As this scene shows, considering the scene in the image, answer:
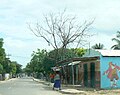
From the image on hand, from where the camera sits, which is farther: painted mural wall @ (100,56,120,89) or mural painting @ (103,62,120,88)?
mural painting @ (103,62,120,88)

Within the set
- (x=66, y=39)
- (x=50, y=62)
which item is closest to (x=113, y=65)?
(x=66, y=39)

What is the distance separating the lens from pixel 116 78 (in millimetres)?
35125

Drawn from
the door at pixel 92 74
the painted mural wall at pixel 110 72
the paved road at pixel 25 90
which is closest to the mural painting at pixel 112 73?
A: the painted mural wall at pixel 110 72

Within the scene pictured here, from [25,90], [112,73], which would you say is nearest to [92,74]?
[112,73]

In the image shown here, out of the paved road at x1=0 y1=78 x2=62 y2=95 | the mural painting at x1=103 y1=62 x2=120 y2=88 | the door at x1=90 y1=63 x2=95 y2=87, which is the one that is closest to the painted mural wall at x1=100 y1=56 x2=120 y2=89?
the mural painting at x1=103 y1=62 x2=120 y2=88

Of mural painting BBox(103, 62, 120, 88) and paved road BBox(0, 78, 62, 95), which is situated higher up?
mural painting BBox(103, 62, 120, 88)

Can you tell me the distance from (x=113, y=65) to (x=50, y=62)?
42.3 m

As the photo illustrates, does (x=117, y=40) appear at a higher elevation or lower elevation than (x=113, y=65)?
higher

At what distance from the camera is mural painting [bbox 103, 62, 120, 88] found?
3475 centimetres

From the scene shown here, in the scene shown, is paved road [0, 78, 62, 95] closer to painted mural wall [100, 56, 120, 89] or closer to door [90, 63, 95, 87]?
door [90, 63, 95, 87]

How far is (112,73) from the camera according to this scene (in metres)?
35.0

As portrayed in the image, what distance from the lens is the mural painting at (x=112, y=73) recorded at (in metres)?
34.8

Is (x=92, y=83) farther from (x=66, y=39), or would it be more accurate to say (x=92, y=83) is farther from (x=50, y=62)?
(x=50, y=62)

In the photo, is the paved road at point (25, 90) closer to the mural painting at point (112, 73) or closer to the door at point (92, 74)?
the door at point (92, 74)
